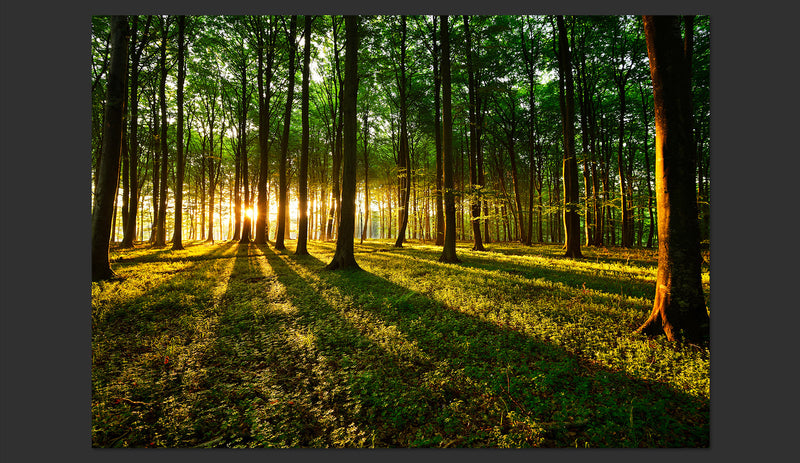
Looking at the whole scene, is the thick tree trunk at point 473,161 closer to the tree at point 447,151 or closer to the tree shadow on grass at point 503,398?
the tree at point 447,151

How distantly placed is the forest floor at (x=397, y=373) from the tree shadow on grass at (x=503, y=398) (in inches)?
0.5

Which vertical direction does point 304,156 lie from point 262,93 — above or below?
below

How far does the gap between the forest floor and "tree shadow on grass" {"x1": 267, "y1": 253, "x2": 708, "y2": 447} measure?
0.01m

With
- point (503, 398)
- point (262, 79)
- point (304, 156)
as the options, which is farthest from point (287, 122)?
point (503, 398)

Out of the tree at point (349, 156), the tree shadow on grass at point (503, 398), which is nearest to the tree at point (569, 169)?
the tree at point (349, 156)

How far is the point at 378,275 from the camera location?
8.28 metres

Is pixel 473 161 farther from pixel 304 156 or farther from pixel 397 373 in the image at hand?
pixel 397 373

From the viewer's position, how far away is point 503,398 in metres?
2.38

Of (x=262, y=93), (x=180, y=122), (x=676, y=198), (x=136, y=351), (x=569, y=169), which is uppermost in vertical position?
(x=262, y=93)

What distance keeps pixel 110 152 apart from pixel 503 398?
1039cm

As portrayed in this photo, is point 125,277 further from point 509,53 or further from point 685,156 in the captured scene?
point 509,53

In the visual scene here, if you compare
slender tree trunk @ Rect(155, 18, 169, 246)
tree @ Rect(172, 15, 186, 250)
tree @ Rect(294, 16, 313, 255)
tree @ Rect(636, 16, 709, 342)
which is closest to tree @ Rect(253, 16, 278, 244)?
tree @ Rect(172, 15, 186, 250)

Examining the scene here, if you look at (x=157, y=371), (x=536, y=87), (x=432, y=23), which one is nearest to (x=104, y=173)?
(x=157, y=371)

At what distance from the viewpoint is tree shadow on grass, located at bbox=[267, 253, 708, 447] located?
2012 millimetres
